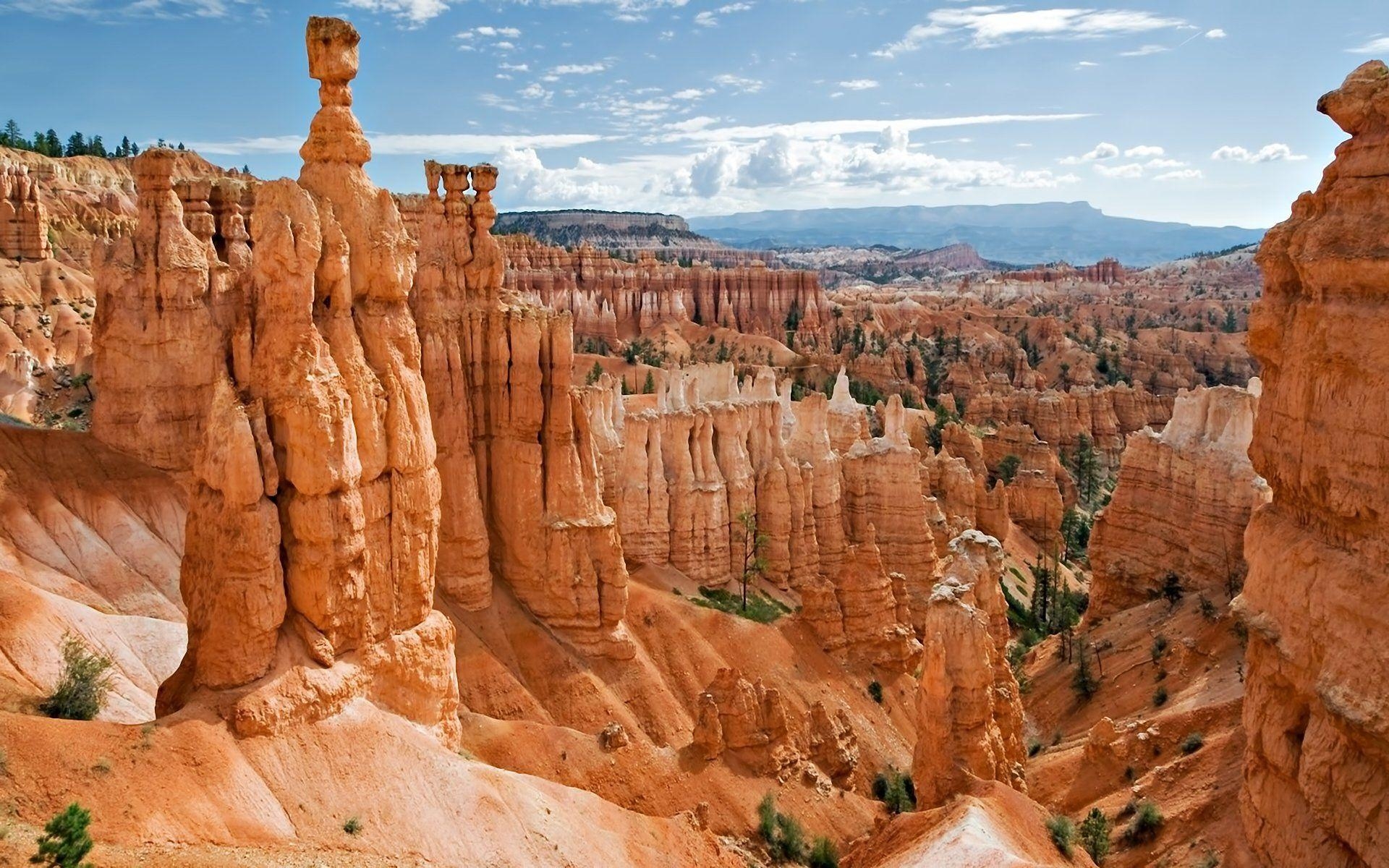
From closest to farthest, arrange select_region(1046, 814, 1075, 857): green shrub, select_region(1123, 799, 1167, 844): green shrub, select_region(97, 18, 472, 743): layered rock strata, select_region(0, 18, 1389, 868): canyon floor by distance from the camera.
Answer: select_region(0, 18, 1389, 868): canyon floor → select_region(97, 18, 472, 743): layered rock strata → select_region(1046, 814, 1075, 857): green shrub → select_region(1123, 799, 1167, 844): green shrub

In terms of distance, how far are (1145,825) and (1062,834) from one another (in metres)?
2.70

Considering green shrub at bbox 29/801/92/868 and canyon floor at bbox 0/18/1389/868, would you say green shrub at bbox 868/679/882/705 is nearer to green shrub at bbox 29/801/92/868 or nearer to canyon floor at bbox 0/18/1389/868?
canyon floor at bbox 0/18/1389/868

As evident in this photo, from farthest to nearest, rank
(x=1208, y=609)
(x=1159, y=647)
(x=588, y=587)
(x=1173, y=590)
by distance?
(x=1173, y=590) < (x=1208, y=609) < (x=1159, y=647) < (x=588, y=587)

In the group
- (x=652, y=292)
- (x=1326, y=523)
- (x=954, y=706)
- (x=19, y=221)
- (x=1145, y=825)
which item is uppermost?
(x=19, y=221)

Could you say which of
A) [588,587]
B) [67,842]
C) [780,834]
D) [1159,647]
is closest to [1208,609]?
[1159,647]

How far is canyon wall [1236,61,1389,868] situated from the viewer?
43.0 ft

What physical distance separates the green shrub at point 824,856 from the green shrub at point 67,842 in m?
17.5

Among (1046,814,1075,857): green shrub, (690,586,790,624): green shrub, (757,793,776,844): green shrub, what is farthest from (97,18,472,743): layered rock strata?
(690,586,790,624): green shrub

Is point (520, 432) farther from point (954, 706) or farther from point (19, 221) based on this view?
point (19, 221)

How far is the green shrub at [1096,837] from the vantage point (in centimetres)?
2088

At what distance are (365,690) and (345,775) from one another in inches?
72.8

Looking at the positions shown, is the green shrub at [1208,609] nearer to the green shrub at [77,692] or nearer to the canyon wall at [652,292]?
the green shrub at [77,692]

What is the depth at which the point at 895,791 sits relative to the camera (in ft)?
97.7

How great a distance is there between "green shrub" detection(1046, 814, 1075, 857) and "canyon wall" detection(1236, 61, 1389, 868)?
3.93 meters
